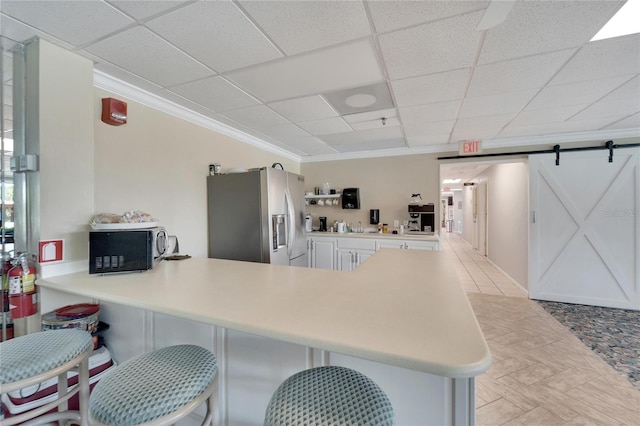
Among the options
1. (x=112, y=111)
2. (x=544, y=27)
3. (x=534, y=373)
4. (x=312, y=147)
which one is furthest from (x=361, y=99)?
(x=534, y=373)

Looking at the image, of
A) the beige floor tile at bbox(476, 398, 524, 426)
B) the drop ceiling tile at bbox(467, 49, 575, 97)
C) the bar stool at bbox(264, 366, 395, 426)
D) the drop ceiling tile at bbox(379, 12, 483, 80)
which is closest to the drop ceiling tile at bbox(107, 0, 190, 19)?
the drop ceiling tile at bbox(379, 12, 483, 80)

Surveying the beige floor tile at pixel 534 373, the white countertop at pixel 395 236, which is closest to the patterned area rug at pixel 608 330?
the beige floor tile at pixel 534 373

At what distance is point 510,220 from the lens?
15.4 feet

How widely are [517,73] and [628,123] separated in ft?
8.37

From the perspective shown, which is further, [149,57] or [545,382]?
[545,382]

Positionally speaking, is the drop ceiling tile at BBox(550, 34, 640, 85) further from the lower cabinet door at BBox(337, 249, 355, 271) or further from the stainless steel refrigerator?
the lower cabinet door at BBox(337, 249, 355, 271)

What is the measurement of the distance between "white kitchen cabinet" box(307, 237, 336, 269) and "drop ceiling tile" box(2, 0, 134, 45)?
11.2ft

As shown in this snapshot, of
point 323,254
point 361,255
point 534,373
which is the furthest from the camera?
point 323,254

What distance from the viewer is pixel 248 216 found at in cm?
282

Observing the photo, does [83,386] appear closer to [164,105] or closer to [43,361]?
[43,361]

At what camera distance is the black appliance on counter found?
456cm

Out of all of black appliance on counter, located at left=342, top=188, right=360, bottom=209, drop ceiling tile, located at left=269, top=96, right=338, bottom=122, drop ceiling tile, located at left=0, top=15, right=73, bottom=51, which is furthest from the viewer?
black appliance on counter, located at left=342, top=188, right=360, bottom=209

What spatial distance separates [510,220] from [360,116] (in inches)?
150

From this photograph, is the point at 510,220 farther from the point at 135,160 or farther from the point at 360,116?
the point at 135,160
